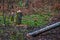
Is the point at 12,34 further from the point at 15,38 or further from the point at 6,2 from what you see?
the point at 6,2

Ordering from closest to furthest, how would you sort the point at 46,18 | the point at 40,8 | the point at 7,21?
the point at 7,21 < the point at 46,18 < the point at 40,8

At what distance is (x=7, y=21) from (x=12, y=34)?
1889mm

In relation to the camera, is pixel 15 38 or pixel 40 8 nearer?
pixel 15 38

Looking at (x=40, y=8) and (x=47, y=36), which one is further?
(x=40, y=8)

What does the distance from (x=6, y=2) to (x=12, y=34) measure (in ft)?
21.4

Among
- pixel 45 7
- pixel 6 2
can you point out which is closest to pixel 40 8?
pixel 45 7

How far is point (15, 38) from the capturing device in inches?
306

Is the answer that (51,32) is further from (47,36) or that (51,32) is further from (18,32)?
(18,32)

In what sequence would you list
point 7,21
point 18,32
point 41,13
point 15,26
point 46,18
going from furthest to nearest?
point 41,13 → point 46,18 → point 7,21 → point 15,26 → point 18,32

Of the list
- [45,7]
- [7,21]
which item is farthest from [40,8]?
[7,21]

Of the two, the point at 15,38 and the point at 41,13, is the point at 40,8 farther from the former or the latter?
the point at 15,38

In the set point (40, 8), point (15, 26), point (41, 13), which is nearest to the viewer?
point (15, 26)

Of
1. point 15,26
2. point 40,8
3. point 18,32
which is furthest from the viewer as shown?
point 40,8

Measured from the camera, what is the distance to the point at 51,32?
8.47 meters
